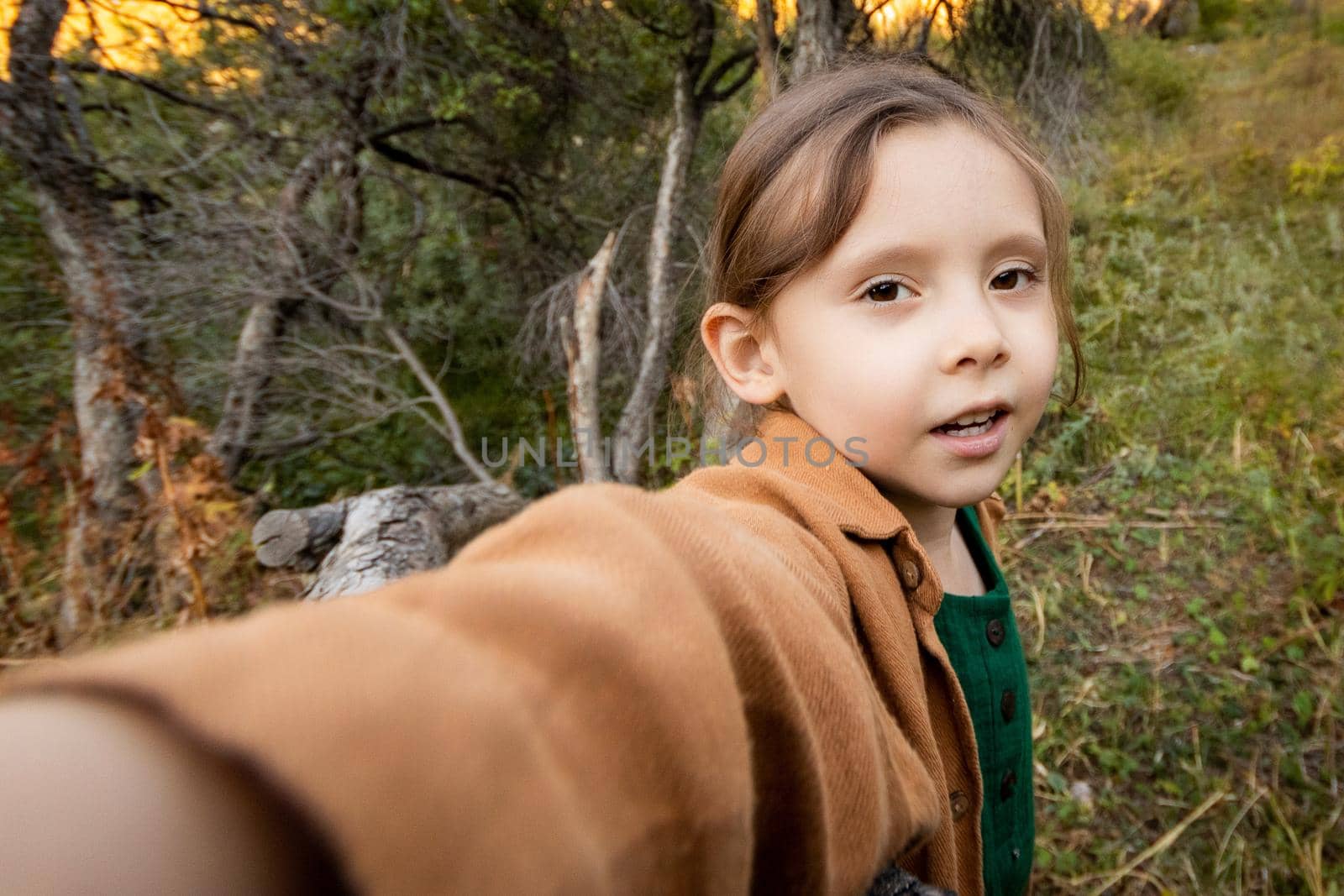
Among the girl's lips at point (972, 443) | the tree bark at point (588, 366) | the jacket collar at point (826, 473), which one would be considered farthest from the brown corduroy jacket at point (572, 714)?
the tree bark at point (588, 366)

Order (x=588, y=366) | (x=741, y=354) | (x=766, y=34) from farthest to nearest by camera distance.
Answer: (x=766, y=34) → (x=588, y=366) → (x=741, y=354)

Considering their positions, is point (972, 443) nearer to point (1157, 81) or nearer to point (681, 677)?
point (681, 677)

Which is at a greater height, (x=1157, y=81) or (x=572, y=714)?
(x=1157, y=81)

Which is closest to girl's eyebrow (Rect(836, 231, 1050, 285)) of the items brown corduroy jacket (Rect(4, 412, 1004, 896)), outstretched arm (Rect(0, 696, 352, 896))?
brown corduroy jacket (Rect(4, 412, 1004, 896))

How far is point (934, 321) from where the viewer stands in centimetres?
102

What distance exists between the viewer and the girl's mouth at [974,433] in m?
1.06

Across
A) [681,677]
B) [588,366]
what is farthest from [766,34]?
[681,677]

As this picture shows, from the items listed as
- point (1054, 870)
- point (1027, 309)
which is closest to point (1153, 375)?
point (1054, 870)

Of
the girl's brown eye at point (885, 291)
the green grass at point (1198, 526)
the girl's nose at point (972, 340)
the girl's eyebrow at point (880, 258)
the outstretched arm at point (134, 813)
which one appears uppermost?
the girl's eyebrow at point (880, 258)

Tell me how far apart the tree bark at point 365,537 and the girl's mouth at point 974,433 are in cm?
168

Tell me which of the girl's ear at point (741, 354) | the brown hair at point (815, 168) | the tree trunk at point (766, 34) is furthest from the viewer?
the tree trunk at point (766, 34)

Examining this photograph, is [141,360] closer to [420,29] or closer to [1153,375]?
[420,29]

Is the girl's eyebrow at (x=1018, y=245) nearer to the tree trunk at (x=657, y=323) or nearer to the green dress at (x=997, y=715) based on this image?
the green dress at (x=997, y=715)

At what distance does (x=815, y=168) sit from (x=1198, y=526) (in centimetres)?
324
